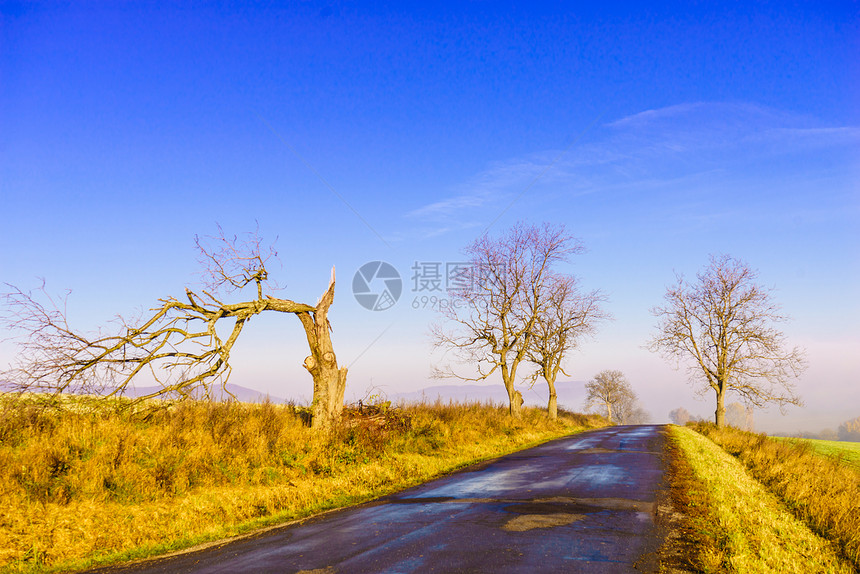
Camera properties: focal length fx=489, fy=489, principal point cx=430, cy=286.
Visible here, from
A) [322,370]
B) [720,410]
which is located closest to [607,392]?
[720,410]

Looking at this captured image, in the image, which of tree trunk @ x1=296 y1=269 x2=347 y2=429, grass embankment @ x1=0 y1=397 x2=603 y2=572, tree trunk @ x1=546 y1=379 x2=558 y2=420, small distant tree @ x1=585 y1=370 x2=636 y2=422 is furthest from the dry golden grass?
small distant tree @ x1=585 y1=370 x2=636 y2=422

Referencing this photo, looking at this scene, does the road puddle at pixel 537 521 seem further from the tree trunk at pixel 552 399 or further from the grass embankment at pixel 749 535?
the tree trunk at pixel 552 399

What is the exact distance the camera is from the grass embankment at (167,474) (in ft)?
24.7

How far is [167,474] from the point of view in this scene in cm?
959

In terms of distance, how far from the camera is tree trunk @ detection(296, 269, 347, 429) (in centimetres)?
1503

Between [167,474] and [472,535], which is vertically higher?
[167,474]

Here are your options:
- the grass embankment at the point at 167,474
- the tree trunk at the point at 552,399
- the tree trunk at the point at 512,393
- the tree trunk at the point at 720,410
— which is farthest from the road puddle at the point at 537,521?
the tree trunk at the point at 720,410

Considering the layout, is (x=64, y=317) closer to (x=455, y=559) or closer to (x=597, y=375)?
(x=455, y=559)

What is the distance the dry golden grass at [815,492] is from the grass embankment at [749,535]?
0.69 ft

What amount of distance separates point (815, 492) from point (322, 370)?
483 inches

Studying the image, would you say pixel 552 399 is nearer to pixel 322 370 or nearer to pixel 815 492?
pixel 322 370

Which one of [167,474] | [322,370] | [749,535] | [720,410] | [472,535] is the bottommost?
[472,535]

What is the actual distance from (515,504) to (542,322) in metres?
27.0

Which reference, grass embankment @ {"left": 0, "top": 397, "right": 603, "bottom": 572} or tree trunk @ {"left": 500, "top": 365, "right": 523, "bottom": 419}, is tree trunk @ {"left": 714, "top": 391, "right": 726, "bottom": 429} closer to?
tree trunk @ {"left": 500, "top": 365, "right": 523, "bottom": 419}
